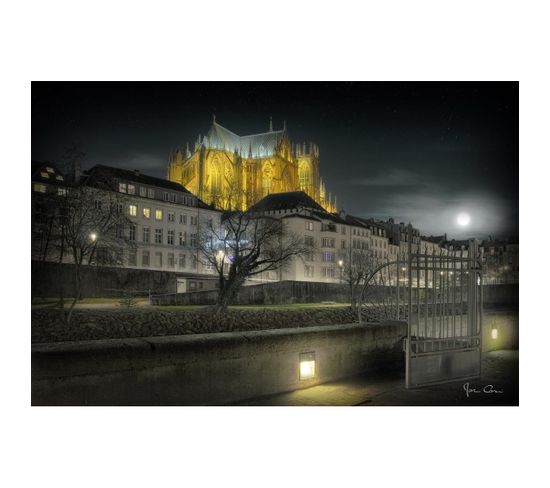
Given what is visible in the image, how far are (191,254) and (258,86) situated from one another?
304cm

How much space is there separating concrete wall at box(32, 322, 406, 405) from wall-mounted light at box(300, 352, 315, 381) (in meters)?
0.06

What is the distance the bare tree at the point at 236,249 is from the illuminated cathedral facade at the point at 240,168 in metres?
0.43

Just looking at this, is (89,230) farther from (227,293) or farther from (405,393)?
(405,393)

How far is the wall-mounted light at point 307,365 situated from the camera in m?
7.73

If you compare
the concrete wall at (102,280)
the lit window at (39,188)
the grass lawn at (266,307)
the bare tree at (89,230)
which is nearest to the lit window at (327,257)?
the grass lawn at (266,307)

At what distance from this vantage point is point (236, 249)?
351 inches

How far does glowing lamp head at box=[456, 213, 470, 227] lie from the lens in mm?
8539

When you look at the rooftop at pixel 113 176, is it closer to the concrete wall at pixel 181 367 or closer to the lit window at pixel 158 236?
the lit window at pixel 158 236

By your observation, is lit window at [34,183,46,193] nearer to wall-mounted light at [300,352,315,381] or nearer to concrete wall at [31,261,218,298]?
concrete wall at [31,261,218,298]

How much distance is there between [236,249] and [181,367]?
2685 millimetres

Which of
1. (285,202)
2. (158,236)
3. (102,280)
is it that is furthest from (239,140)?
(102,280)

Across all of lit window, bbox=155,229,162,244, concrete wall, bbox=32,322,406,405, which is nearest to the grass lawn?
lit window, bbox=155,229,162,244

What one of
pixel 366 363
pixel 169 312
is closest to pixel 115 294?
pixel 169 312

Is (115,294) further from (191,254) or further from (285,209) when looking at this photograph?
(285,209)
